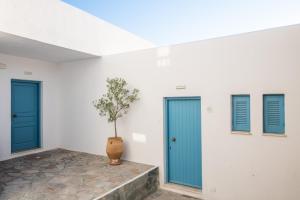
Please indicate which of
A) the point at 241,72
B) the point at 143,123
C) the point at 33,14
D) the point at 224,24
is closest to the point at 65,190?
the point at 143,123

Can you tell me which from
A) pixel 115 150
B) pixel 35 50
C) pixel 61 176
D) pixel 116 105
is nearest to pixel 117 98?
pixel 116 105

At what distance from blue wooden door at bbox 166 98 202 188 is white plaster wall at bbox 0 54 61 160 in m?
4.79

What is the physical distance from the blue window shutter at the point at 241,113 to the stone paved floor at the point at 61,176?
261cm

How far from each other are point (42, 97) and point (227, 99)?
6458 mm

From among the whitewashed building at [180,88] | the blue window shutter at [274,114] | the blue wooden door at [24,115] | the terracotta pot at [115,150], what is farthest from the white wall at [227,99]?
the blue wooden door at [24,115]

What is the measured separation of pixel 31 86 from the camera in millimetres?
7766

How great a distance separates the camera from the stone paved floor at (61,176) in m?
4.41

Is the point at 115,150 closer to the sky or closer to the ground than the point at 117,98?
closer to the ground

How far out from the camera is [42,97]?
8.01 meters

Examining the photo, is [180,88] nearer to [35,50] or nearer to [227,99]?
[227,99]

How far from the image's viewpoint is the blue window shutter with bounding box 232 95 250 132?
4848 millimetres

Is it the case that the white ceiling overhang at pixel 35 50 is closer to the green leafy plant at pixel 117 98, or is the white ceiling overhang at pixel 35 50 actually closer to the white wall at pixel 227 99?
the white wall at pixel 227 99

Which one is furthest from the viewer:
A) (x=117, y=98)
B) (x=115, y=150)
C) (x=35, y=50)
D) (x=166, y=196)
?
(x=35, y=50)

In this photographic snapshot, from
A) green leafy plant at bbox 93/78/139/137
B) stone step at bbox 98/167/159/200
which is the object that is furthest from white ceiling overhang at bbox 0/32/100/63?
stone step at bbox 98/167/159/200
